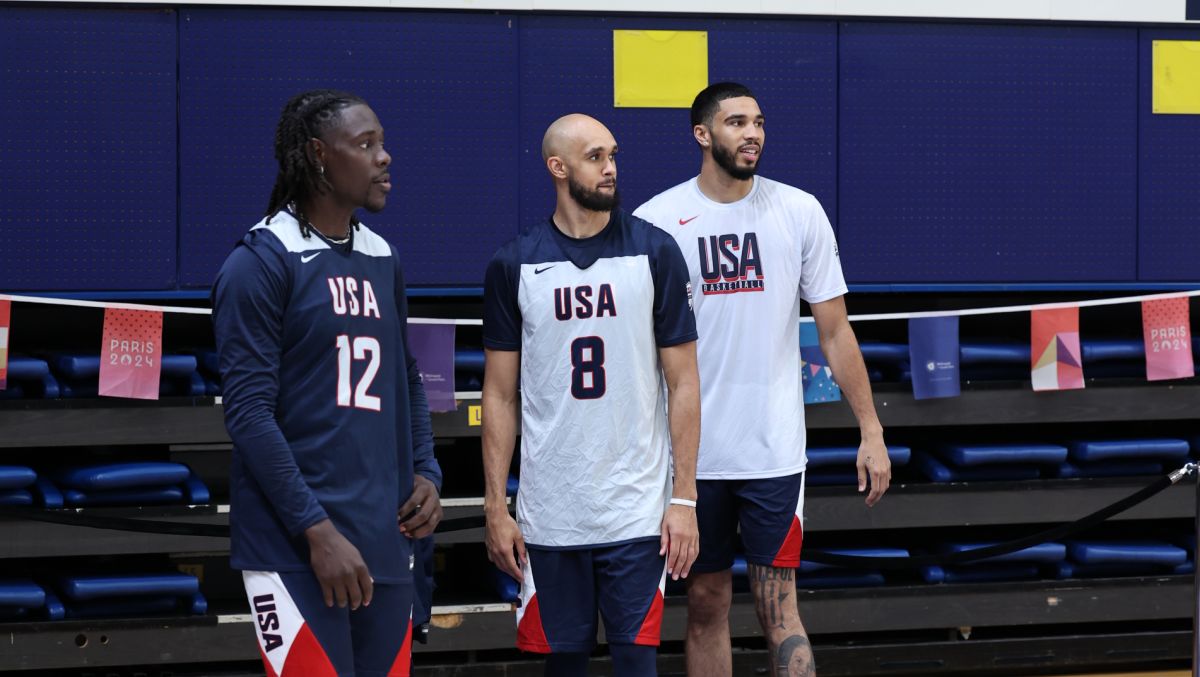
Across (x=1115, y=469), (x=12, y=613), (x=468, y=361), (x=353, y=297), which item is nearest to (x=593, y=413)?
(x=353, y=297)

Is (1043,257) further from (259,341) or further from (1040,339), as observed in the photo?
(259,341)

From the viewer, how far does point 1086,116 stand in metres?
5.78

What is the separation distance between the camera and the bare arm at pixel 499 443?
12.6 feet

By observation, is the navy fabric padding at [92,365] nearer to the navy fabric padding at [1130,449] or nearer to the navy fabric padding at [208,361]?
the navy fabric padding at [208,361]

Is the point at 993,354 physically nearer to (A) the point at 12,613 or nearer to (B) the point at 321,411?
(B) the point at 321,411

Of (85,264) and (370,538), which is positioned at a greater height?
(85,264)

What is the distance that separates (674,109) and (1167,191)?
6.42 ft

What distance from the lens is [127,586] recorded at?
5.04 meters

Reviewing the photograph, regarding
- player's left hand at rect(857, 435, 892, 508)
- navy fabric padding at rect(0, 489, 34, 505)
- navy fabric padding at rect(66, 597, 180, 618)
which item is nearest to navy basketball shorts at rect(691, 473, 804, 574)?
player's left hand at rect(857, 435, 892, 508)

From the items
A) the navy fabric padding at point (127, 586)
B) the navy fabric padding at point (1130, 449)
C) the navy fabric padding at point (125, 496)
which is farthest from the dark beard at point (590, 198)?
the navy fabric padding at point (1130, 449)

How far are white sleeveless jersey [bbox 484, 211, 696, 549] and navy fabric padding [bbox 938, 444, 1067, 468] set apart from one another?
2.18 meters

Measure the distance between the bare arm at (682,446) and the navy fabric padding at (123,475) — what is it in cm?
209

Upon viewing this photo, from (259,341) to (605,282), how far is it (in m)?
1.08

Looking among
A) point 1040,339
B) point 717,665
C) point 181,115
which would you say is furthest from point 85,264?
point 1040,339
